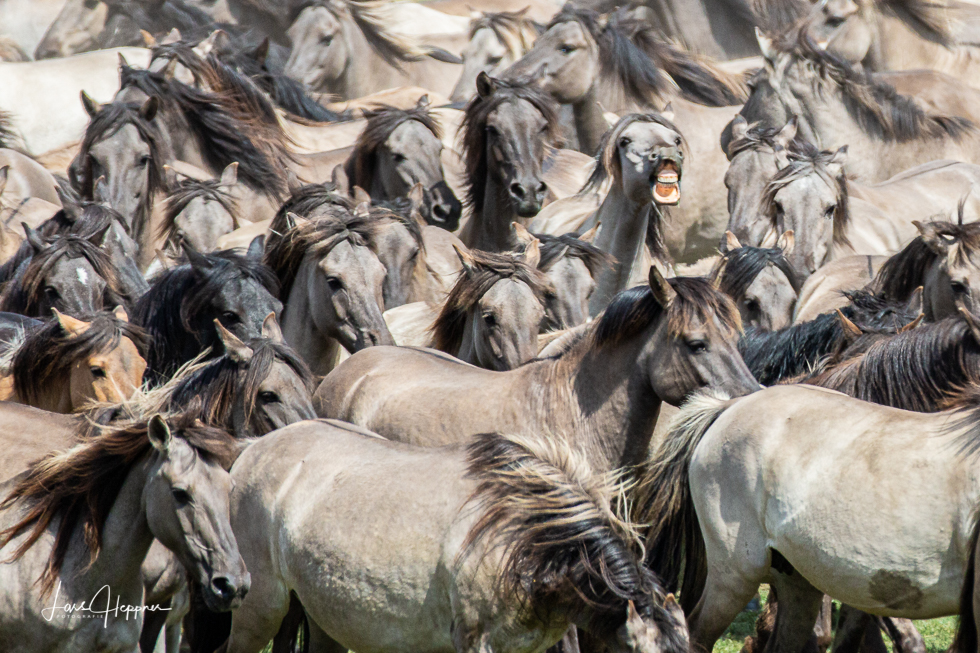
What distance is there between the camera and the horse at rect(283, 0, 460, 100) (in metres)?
13.9

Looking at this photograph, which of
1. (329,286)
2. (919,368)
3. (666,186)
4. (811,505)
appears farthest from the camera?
(666,186)

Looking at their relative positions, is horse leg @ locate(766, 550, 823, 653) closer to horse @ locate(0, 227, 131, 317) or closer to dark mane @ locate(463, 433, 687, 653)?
dark mane @ locate(463, 433, 687, 653)

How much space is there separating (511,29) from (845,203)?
5769mm

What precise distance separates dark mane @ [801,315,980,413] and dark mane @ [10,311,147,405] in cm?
321

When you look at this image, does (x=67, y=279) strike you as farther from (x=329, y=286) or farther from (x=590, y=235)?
(x=590, y=235)

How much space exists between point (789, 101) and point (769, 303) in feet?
12.7

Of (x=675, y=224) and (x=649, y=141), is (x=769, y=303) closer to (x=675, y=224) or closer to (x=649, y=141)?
(x=649, y=141)

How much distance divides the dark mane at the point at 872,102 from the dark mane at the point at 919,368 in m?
5.56

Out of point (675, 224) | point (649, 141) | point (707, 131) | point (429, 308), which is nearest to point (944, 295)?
point (649, 141)

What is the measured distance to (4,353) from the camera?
6.35m

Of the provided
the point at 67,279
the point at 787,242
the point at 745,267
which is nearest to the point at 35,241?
the point at 67,279

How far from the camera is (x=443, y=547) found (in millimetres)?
4168

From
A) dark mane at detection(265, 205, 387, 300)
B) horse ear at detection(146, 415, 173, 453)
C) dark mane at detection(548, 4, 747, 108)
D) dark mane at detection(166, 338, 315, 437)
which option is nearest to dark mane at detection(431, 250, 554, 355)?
dark mane at detection(265, 205, 387, 300)

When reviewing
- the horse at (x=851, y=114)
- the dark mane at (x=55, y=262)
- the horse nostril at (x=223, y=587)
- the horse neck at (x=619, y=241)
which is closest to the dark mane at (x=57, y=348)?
the dark mane at (x=55, y=262)
